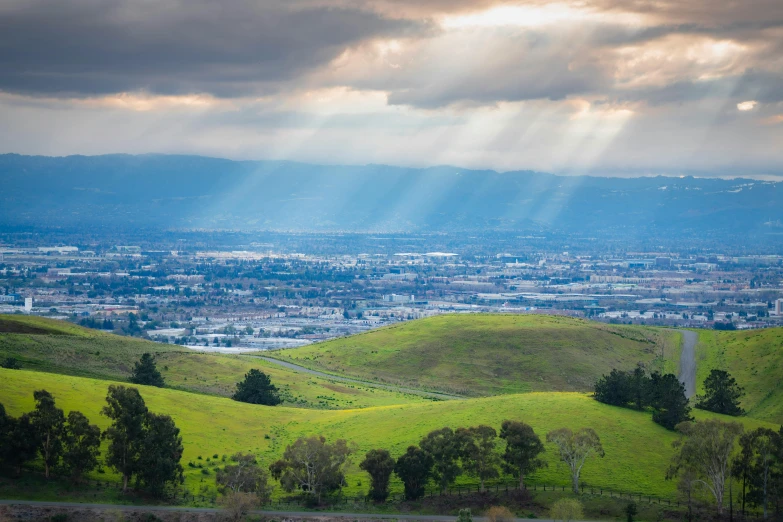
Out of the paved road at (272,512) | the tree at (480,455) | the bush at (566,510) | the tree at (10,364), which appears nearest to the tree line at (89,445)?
the paved road at (272,512)

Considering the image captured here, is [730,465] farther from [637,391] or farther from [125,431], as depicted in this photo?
[125,431]

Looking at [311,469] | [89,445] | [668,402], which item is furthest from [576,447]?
[89,445]

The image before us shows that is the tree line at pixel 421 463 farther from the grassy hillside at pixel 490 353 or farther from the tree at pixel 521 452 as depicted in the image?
the grassy hillside at pixel 490 353

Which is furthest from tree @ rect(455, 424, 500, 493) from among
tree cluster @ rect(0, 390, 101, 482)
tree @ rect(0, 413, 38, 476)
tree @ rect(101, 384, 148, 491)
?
tree @ rect(0, 413, 38, 476)

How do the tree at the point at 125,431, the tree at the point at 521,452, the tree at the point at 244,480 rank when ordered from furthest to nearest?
the tree at the point at 521,452, the tree at the point at 125,431, the tree at the point at 244,480

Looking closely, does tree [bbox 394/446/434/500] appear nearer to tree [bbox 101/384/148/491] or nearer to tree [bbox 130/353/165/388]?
tree [bbox 101/384/148/491]
